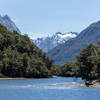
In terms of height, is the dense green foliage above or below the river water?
above

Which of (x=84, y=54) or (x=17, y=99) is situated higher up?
(x=84, y=54)

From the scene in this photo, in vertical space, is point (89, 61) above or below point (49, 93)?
above

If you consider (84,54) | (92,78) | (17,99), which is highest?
(84,54)

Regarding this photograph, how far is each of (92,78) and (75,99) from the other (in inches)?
3441

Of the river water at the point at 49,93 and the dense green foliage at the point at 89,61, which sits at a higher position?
the dense green foliage at the point at 89,61

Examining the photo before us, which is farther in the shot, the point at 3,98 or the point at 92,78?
the point at 92,78

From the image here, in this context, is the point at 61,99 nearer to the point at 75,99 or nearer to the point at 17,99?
the point at 75,99

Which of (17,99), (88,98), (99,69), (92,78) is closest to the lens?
(17,99)

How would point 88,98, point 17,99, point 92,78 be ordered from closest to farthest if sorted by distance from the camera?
point 17,99, point 88,98, point 92,78

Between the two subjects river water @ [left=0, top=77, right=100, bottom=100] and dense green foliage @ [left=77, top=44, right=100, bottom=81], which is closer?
river water @ [left=0, top=77, right=100, bottom=100]

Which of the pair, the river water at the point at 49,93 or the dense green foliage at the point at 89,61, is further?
the dense green foliage at the point at 89,61

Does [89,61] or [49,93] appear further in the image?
[89,61]

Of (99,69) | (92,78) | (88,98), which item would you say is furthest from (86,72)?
(88,98)

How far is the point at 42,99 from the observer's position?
8138cm
